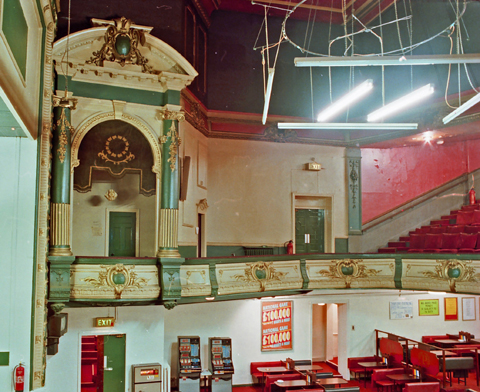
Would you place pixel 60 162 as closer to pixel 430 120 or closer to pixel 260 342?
pixel 260 342

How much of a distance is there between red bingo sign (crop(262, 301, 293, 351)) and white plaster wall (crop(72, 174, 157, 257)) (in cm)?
400

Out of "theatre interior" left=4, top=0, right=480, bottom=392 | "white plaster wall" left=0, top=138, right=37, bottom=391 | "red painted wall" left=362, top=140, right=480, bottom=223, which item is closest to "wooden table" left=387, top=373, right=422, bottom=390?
"theatre interior" left=4, top=0, right=480, bottom=392

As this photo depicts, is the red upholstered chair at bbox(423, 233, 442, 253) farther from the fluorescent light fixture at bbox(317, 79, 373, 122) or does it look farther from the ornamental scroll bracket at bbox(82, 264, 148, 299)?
the ornamental scroll bracket at bbox(82, 264, 148, 299)

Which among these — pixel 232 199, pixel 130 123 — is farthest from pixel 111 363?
pixel 232 199

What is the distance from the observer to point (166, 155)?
31.6 feet

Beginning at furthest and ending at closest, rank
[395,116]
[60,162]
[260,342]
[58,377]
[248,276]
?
[395,116]
[260,342]
[248,276]
[58,377]
[60,162]

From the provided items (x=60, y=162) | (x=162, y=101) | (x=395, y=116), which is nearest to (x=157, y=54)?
(x=162, y=101)

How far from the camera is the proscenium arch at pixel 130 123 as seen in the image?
30.0ft

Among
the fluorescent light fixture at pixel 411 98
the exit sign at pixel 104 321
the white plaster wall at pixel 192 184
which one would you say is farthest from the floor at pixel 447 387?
the fluorescent light fixture at pixel 411 98

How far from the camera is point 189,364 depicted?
1151 centimetres

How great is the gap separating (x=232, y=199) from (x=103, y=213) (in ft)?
13.3

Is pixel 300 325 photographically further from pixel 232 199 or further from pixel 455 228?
pixel 455 228

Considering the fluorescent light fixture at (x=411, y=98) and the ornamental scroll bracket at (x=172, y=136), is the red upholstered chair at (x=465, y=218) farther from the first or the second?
the ornamental scroll bracket at (x=172, y=136)

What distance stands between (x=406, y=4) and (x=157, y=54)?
290 inches
